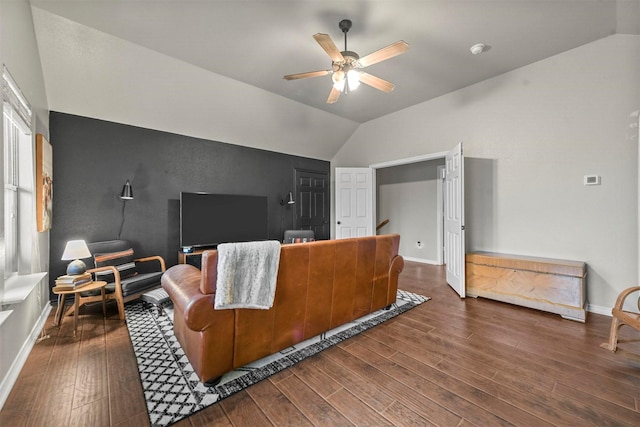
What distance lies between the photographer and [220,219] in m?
4.39

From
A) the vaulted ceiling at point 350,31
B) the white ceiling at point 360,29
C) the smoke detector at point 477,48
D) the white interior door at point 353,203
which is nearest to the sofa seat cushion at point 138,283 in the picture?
the vaulted ceiling at point 350,31

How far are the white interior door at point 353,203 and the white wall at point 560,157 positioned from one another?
187cm

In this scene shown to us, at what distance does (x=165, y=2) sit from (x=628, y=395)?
14.6 feet

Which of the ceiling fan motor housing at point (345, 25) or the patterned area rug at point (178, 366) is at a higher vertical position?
the ceiling fan motor housing at point (345, 25)

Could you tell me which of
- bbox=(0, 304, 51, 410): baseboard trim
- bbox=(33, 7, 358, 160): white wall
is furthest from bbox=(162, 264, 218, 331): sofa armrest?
bbox=(33, 7, 358, 160): white wall

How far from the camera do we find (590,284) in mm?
2947

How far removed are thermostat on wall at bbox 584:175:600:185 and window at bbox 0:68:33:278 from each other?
211 inches

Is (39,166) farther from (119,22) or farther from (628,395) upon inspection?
(628,395)

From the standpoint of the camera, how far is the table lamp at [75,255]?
8.40 feet

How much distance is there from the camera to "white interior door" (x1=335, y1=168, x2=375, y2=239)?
221 inches

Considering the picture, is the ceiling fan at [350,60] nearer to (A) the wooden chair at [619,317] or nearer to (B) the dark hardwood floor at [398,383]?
(B) the dark hardwood floor at [398,383]

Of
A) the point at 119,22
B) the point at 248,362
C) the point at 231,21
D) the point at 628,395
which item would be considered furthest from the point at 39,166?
the point at 628,395

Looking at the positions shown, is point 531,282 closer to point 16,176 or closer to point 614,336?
point 614,336

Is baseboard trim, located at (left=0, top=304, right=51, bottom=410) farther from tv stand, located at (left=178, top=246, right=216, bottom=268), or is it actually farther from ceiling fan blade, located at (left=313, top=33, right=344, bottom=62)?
ceiling fan blade, located at (left=313, top=33, right=344, bottom=62)
